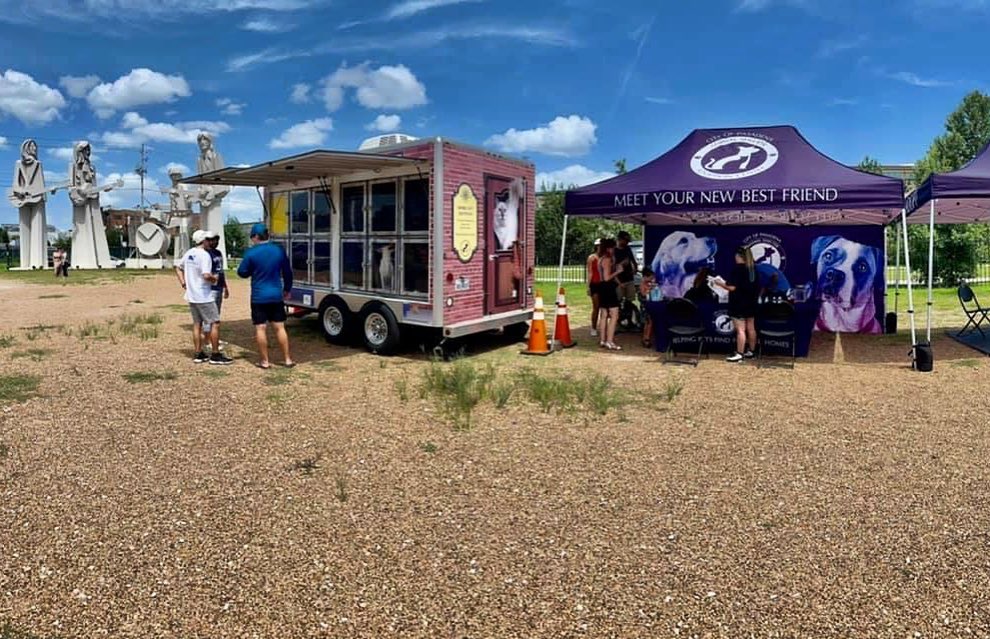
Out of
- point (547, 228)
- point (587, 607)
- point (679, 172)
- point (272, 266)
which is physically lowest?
point (587, 607)

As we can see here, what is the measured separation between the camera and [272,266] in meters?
8.44

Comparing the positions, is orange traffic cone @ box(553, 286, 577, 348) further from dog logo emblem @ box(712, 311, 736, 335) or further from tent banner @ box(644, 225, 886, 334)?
tent banner @ box(644, 225, 886, 334)

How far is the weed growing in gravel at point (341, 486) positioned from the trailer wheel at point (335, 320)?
561 centimetres

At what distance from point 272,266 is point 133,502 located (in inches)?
180

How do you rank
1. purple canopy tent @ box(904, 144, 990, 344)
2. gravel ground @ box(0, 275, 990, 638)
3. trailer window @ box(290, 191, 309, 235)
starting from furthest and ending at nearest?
trailer window @ box(290, 191, 309, 235) < purple canopy tent @ box(904, 144, 990, 344) < gravel ground @ box(0, 275, 990, 638)

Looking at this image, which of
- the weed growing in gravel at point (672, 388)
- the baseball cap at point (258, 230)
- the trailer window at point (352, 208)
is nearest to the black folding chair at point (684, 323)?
the weed growing in gravel at point (672, 388)

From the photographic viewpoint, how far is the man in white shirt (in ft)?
28.5

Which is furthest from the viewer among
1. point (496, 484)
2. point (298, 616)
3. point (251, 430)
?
point (251, 430)

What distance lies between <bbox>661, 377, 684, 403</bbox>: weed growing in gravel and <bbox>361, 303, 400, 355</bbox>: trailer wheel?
357 cm

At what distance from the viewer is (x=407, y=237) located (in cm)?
940

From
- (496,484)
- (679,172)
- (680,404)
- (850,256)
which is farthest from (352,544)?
(850,256)

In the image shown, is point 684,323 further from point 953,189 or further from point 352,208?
point 352,208

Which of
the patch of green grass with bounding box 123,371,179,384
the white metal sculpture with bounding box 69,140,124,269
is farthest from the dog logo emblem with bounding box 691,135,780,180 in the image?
the white metal sculpture with bounding box 69,140,124,269

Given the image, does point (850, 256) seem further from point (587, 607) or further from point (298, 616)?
point (298, 616)
